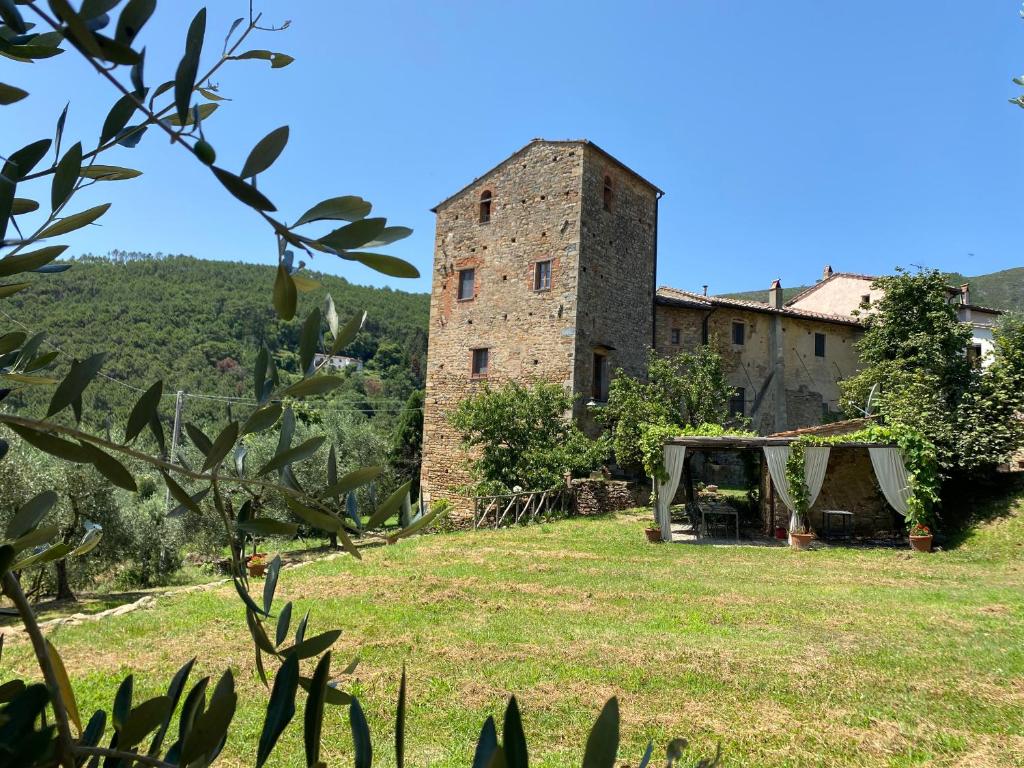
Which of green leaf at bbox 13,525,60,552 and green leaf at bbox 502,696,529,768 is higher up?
green leaf at bbox 13,525,60,552

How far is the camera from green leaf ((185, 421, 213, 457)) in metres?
0.94

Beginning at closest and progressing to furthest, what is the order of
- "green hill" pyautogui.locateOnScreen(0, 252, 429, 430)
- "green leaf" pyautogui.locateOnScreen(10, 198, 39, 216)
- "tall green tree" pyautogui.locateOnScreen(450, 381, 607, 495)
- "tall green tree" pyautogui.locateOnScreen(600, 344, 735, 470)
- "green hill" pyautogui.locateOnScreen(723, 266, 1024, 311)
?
"green leaf" pyautogui.locateOnScreen(10, 198, 39, 216) < "tall green tree" pyautogui.locateOnScreen(600, 344, 735, 470) < "tall green tree" pyautogui.locateOnScreen(450, 381, 607, 495) < "green hill" pyautogui.locateOnScreen(0, 252, 429, 430) < "green hill" pyautogui.locateOnScreen(723, 266, 1024, 311)

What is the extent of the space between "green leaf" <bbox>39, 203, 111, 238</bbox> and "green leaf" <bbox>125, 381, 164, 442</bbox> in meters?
0.39

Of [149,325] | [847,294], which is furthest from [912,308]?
[149,325]

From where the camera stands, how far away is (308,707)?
718 millimetres

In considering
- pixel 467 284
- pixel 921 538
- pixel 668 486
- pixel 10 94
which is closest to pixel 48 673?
pixel 10 94

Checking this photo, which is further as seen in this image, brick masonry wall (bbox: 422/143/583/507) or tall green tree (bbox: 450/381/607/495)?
brick masonry wall (bbox: 422/143/583/507)

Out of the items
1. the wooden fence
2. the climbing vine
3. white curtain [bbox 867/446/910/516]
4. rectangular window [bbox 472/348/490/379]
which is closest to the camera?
the climbing vine

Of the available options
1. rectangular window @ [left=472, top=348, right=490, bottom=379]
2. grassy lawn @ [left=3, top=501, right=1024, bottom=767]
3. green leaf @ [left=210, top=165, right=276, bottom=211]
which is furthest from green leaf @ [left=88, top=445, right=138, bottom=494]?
rectangular window @ [left=472, top=348, right=490, bottom=379]

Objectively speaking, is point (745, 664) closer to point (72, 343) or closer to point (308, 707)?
point (308, 707)

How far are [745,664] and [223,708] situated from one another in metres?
6.07

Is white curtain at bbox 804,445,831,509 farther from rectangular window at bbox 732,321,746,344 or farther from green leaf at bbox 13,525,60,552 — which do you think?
green leaf at bbox 13,525,60,552

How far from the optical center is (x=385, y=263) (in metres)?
0.87

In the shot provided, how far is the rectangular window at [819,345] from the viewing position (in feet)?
77.9
